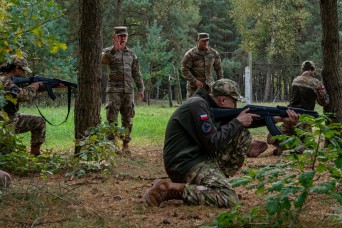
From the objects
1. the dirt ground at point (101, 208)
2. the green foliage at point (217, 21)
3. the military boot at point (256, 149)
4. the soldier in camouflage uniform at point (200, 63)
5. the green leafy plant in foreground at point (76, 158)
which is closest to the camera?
the dirt ground at point (101, 208)

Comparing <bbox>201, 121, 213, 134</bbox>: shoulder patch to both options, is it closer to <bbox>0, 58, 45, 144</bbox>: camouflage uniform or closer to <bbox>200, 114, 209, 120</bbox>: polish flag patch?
<bbox>200, 114, 209, 120</bbox>: polish flag patch

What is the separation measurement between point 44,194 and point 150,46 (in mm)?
22771

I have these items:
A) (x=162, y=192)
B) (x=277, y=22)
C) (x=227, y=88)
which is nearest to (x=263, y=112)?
(x=227, y=88)

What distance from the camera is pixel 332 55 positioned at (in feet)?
26.3

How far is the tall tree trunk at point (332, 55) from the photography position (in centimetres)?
802

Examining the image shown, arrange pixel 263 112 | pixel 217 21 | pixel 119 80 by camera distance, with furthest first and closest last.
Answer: pixel 217 21
pixel 119 80
pixel 263 112

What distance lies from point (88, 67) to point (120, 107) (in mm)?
2489

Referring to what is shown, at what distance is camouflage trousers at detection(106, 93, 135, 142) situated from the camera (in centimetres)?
954

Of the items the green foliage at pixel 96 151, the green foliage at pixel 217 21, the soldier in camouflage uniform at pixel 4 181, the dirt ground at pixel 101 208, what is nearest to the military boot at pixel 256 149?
the green foliage at pixel 96 151

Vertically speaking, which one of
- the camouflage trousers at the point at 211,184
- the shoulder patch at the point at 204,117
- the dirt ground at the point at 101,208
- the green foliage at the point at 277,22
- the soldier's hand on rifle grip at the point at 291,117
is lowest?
the dirt ground at the point at 101,208

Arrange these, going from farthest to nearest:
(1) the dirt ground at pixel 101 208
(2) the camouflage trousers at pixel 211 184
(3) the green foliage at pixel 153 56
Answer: (3) the green foliage at pixel 153 56 → (2) the camouflage trousers at pixel 211 184 → (1) the dirt ground at pixel 101 208

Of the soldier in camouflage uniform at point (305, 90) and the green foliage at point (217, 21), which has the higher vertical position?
the green foliage at point (217, 21)

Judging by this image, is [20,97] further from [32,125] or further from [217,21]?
[217,21]

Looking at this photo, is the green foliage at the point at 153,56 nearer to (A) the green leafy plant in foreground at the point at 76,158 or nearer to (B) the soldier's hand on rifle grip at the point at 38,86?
(B) the soldier's hand on rifle grip at the point at 38,86
